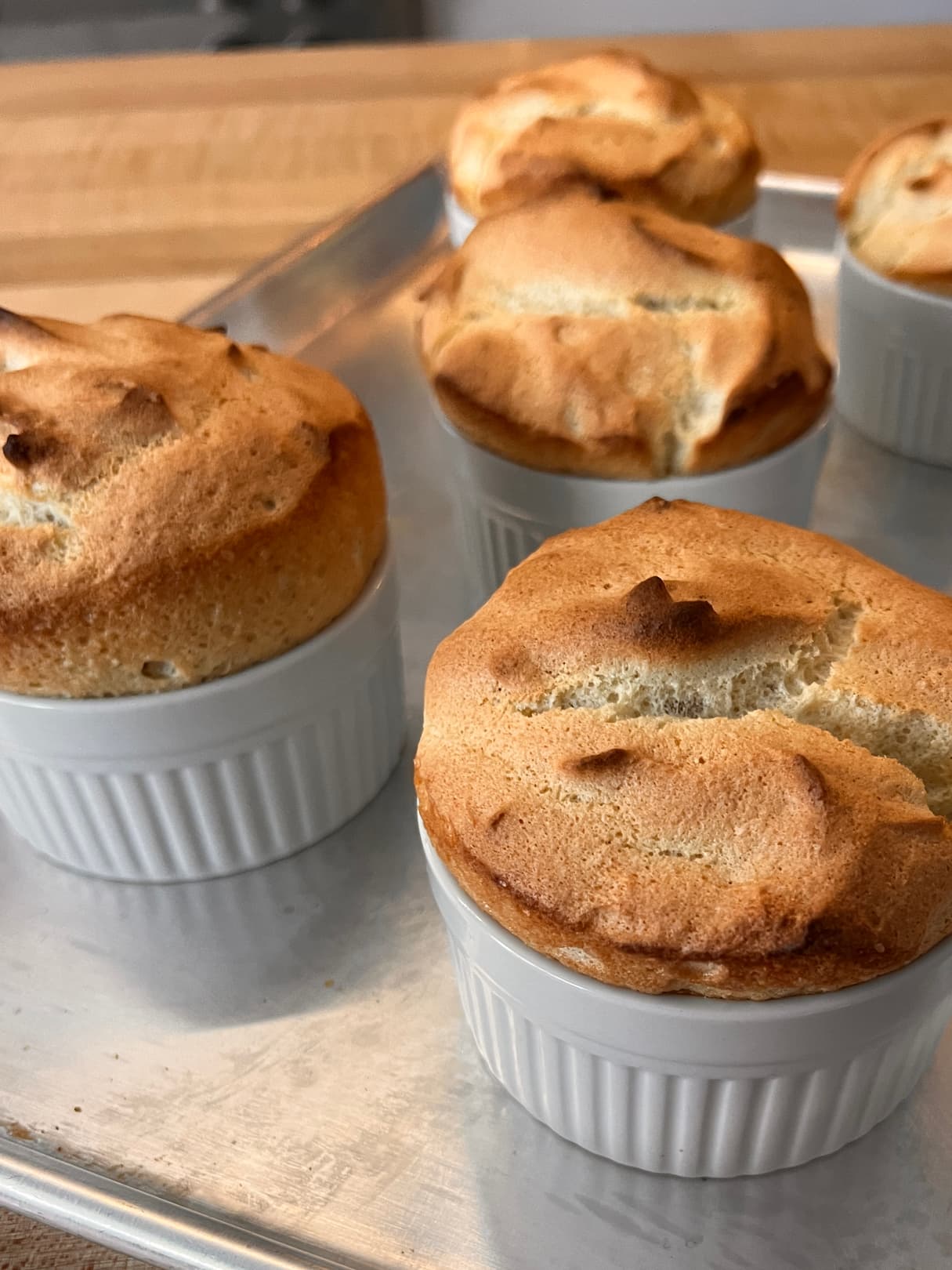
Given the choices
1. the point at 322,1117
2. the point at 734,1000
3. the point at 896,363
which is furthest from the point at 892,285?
the point at 322,1117

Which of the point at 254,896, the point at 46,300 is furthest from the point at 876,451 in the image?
the point at 46,300

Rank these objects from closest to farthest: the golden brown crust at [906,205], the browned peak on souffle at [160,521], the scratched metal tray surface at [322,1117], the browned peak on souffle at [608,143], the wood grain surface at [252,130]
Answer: the scratched metal tray surface at [322,1117], the browned peak on souffle at [160,521], the golden brown crust at [906,205], the browned peak on souffle at [608,143], the wood grain surface at [252,130]

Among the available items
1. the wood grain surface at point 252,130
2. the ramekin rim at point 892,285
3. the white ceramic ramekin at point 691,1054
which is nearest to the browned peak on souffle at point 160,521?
the white ceramic ramekin at point 691,1054

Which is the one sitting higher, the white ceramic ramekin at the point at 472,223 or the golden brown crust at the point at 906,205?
the golden brown crust at the point at 906,205

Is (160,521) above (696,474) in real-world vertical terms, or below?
above

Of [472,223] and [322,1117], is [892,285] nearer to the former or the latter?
[472,223]

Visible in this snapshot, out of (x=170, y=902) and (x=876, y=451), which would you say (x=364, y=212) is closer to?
(x=876, y=451)

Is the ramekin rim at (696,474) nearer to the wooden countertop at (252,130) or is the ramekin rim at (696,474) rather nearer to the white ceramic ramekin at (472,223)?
the white ceramic ramekin at (472,223)
